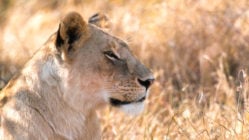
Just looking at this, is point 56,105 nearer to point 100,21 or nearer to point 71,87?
point 71,87

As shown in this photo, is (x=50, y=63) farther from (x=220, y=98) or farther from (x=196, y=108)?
(x=220, y=98)

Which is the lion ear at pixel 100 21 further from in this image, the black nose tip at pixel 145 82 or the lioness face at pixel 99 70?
the black nose tip at pixel 145 82

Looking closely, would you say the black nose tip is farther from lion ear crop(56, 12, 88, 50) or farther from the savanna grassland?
the savanna grassland

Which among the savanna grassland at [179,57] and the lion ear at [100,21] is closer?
the lion ear at [100,21]

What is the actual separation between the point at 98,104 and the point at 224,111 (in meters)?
1.70

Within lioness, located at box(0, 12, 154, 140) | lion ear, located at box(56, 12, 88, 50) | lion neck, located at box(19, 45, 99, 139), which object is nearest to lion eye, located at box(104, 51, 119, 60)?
lioness, located at box(0, 12, 154, 140)

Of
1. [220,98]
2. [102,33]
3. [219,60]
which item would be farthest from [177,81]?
[102,33]

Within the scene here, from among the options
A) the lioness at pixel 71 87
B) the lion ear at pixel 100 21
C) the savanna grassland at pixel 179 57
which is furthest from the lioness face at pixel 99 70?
the savanna grassland at pixel 179 57

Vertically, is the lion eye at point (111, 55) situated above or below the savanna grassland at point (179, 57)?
above

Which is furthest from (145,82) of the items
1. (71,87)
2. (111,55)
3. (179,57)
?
(179,57)

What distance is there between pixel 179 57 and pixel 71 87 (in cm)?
354

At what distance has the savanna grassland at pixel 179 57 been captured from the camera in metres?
6.11

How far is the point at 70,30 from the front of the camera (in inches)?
184

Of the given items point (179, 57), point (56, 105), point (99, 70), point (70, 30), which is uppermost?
point (70, 30)
